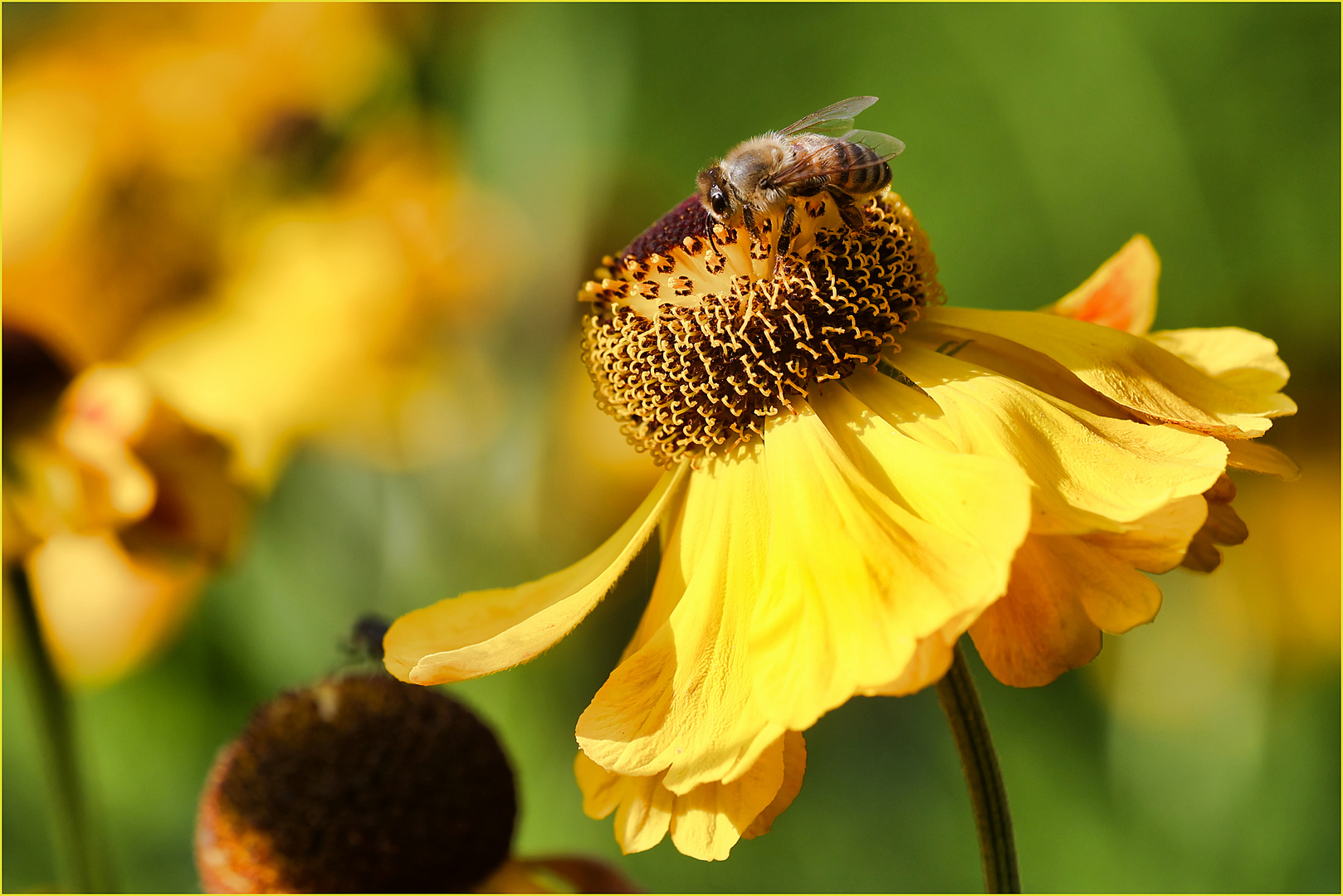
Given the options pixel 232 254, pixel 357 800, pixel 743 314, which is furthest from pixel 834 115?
pixel 232 254

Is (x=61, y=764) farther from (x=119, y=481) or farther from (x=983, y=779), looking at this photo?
(x=983, y=779)

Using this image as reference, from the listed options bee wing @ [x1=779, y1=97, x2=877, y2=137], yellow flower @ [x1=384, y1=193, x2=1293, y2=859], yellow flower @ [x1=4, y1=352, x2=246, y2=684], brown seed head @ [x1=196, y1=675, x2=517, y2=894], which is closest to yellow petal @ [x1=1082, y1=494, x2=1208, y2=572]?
yellow flower @ [x1=384, y1=193, x2=1293, y2=859]

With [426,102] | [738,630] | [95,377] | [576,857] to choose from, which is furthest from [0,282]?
[738,630]

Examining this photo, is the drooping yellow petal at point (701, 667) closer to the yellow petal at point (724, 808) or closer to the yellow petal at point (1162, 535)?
the yellow petal at point (724, 808)

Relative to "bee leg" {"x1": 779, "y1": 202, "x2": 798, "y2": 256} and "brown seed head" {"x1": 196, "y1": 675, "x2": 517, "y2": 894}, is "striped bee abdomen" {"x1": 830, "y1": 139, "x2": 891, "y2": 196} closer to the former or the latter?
"bee leg" {"x1": 779, "y1": 202, "x2": 798, "y2": 256}

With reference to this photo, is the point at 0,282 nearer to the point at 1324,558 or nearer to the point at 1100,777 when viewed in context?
the point at 1100,777

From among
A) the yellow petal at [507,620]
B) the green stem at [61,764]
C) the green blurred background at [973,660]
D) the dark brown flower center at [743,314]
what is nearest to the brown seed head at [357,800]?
the green stem at [61,764]
